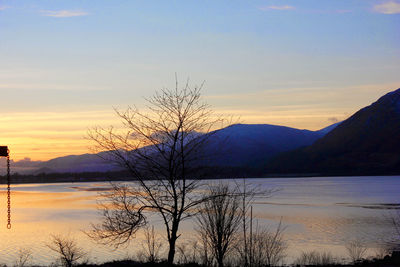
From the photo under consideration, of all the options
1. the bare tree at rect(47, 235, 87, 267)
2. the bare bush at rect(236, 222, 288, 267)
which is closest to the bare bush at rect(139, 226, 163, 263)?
the bare tree at rect(47, 235, 87, 267)

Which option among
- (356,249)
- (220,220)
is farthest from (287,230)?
(220,220)

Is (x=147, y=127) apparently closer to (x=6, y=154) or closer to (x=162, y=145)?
(x=162, y=145)

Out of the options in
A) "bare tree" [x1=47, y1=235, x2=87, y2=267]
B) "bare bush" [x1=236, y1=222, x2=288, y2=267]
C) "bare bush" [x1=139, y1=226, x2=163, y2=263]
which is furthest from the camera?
"bare bush" [x1=236, y1=222, x2=288, y2=267]

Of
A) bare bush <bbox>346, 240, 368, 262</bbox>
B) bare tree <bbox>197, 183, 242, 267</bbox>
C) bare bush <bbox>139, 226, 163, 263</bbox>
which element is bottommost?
bare bush <bbox>346, 240, 368, 262</bbox>

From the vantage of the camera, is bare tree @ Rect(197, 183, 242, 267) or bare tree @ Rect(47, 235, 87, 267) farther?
bare tree @ Rect(47, 235, 87, 267)

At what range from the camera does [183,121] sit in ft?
57.9

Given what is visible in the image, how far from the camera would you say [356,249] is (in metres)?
36.9

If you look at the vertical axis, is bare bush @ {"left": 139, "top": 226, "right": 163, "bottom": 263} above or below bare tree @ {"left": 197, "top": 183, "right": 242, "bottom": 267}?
below

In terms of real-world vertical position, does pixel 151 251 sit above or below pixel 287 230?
above

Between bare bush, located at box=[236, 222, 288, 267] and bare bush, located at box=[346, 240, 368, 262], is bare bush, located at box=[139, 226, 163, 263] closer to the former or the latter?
bare bush, located at box=[236, 222, 288, 267]

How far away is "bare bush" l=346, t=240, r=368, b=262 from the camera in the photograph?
33.2m

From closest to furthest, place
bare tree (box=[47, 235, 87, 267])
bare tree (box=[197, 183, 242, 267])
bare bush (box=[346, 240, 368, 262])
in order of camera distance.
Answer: bare tree (box=[197, 183, 242, 267]) → bare tree (box=[47, 235, 87, 267]) → bare bush (box=[346, 240, 368, 262])

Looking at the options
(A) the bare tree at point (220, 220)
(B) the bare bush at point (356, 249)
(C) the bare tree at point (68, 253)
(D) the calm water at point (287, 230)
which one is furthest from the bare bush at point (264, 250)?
(C) the bare tree at point (68, 253)

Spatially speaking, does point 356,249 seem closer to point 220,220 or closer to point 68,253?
point 68,253
